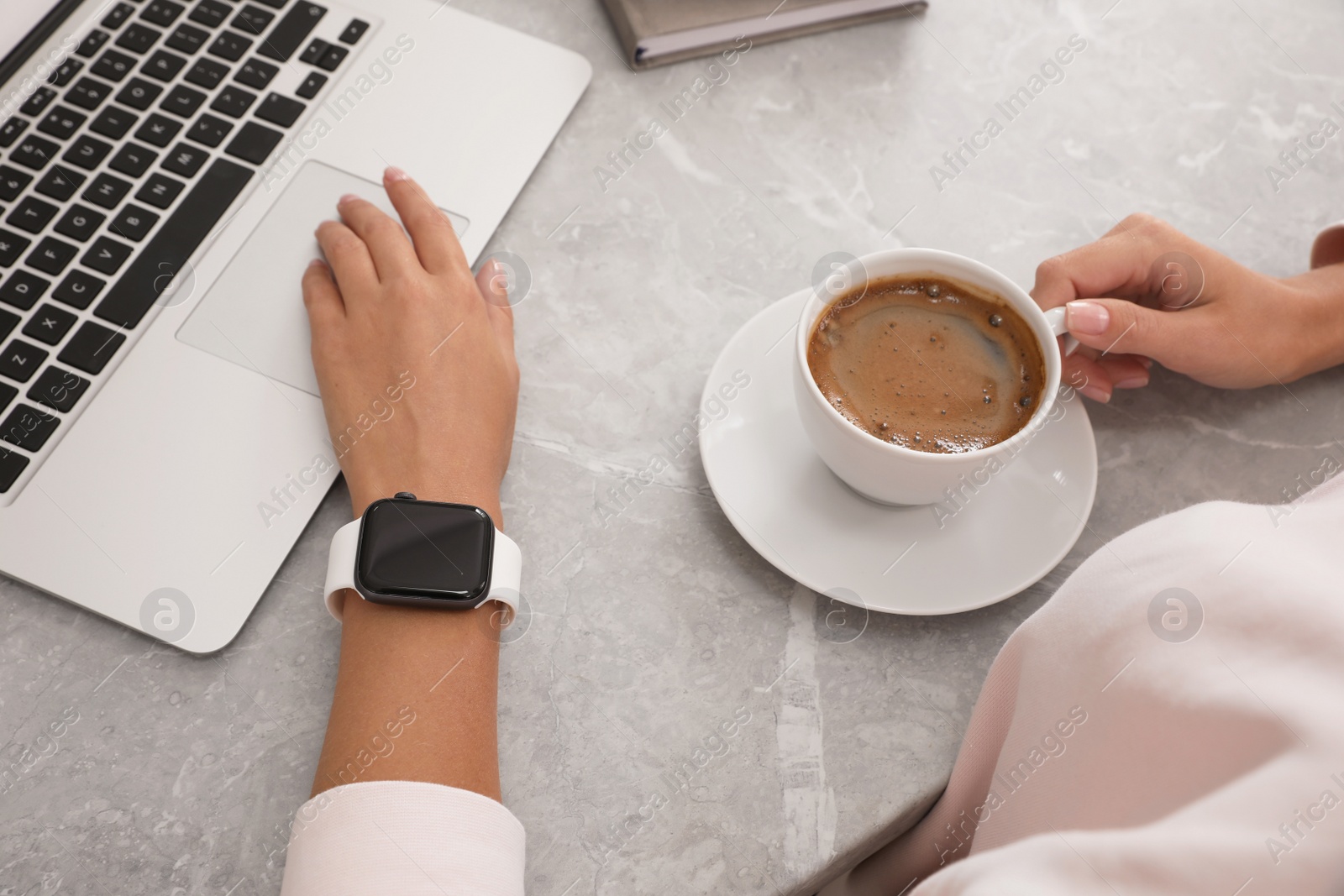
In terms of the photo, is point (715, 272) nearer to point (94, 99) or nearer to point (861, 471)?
point (861, 471)

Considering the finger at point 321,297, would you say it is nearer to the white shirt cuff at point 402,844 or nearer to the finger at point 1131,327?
the white shirt cuff at point 402,844

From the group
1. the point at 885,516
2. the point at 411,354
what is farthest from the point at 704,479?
the point at 411,354

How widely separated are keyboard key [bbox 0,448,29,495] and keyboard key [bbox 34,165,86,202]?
0.67 feet

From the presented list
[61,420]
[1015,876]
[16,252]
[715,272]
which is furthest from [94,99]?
[1015,876]

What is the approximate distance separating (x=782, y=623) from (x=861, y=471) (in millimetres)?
122

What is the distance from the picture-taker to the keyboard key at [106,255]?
26.1 inches

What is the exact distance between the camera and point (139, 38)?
0.74m

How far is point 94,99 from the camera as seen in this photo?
2.35ft

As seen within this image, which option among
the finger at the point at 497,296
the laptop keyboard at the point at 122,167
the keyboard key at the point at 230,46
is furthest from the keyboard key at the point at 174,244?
the finger at the point at 497,296

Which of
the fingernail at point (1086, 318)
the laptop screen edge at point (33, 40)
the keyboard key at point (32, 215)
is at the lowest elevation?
the fingernail at point (1086, 318)

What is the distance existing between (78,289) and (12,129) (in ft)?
0.53

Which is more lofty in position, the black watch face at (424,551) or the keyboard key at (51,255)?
the keyboard key at (51,255)

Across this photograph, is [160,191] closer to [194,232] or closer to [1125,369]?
[194,232]

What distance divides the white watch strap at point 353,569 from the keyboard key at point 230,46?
45 cm
